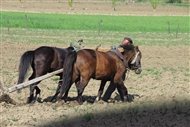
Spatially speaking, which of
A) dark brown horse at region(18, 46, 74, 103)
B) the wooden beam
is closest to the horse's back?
the wooden beam

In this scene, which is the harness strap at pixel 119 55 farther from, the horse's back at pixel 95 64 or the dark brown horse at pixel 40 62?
the dark brown horse at pixel 40 62

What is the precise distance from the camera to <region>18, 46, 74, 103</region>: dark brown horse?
1148cm

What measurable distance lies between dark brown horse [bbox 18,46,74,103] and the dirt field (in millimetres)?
807

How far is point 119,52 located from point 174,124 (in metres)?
3.58

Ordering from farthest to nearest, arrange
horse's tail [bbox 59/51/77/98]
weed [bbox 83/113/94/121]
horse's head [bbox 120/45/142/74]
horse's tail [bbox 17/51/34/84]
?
1. horse's head [bbox 120/45/142/74]
2. horse's tail [bbox 17/51/34/84]
3. horse's tail [bbox 59/51/77/98]
4. weed [bbox 83/113/94/121]

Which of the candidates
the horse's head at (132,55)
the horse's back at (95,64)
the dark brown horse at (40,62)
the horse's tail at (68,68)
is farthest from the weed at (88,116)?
the horse's head at (132,55)

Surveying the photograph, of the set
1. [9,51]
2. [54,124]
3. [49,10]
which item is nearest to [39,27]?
[9,51]

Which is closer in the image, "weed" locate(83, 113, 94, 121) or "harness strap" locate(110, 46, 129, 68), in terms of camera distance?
"weed" locate(83, 113, 94, 121)

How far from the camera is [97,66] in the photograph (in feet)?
37.5

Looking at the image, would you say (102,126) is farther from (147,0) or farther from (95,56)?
(147,0)

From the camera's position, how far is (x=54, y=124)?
888 centimetres

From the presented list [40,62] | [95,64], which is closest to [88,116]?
[95,64]

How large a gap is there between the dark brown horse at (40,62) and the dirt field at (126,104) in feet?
2.65

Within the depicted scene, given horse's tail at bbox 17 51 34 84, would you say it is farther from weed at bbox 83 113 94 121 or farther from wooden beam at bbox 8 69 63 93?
weed at bbox 83 113 94 121
